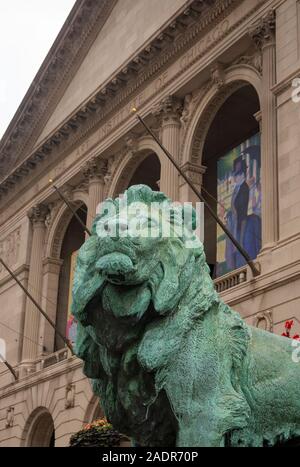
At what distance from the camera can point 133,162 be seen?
33.1 metres

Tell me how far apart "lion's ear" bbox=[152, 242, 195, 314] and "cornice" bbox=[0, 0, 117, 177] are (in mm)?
33223

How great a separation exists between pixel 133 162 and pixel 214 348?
1101 inches

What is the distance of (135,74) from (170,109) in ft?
10.2

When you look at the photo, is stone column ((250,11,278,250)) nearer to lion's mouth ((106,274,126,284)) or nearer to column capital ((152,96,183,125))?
column capital ((152,96,183,125))

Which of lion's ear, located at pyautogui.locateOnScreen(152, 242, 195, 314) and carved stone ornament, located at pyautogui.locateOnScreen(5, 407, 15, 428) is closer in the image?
lion's ear, located at pyautogui.locateOnScreen(152, 242, 195, 314)

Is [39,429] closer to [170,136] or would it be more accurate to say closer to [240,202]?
[170,136]

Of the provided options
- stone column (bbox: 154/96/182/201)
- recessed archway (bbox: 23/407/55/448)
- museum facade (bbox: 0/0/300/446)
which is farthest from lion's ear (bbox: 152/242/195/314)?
recessed archway (bbox: 23/407/55/448)

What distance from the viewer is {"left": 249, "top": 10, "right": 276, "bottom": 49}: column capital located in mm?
25312

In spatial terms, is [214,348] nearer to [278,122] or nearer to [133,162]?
[278,122]

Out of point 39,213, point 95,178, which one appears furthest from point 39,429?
point 95,178

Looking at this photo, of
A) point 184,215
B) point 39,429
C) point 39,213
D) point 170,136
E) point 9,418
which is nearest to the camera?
point 184,215

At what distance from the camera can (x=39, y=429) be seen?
34.8m

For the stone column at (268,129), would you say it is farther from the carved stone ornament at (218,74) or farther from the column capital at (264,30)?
the carved stone ornament at (218,74)

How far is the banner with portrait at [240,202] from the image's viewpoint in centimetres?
2644
